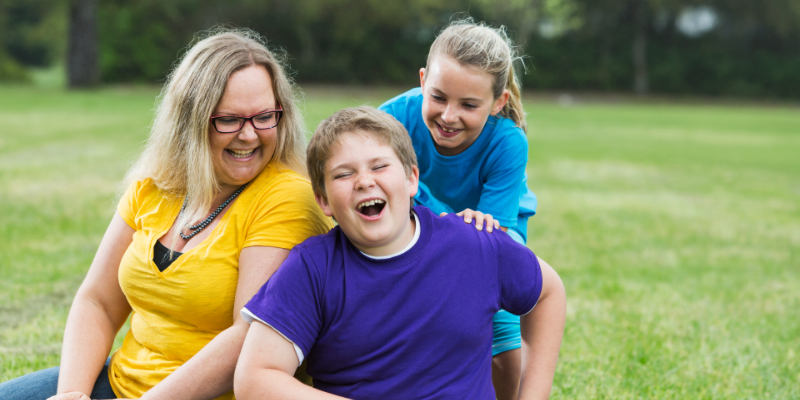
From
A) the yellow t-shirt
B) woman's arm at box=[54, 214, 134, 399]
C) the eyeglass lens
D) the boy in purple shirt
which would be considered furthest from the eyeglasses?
woman's arm at box=[54, 214, 134, 399]

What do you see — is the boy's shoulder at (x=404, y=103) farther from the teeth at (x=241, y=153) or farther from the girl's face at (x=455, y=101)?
the teeth at (x=241, y=153)

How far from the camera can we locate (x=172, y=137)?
7.88 ft

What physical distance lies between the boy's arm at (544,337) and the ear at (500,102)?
113 centimetres

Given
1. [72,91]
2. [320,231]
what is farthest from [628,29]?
[320,231]

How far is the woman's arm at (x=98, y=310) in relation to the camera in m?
2.40

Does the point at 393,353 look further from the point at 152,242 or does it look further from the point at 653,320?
the point at 653,320

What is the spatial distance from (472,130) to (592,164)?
12.6 m

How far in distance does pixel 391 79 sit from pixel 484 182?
132 feet

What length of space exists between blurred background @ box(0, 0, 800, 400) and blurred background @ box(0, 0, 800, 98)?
0.13 metres

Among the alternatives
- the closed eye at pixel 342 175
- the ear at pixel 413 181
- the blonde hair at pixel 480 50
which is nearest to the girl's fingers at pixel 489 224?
the ear at pixel 413 181

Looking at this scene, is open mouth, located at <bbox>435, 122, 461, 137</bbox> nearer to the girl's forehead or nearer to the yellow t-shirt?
the girl's forehead

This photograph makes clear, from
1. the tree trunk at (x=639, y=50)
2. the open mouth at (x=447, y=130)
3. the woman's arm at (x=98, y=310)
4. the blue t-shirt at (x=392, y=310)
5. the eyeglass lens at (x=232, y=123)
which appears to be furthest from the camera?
the tree trunk at (x=639, y=50)

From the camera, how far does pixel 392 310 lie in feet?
6.57

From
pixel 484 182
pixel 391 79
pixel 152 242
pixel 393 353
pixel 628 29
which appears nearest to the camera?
pixel 393 353
